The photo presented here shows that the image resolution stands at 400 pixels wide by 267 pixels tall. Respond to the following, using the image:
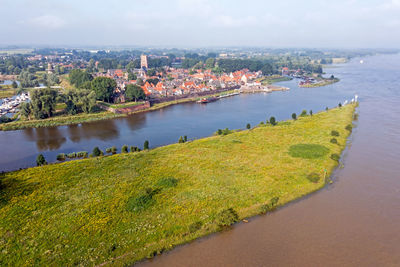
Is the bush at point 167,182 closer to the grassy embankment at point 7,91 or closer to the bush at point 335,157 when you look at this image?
the bush at point 335,157

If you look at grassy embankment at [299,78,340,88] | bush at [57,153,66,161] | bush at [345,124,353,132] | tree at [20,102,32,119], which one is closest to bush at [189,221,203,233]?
bush at [57,153,66,161]

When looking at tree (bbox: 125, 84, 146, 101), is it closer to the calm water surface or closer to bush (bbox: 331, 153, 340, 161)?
the calm water surface

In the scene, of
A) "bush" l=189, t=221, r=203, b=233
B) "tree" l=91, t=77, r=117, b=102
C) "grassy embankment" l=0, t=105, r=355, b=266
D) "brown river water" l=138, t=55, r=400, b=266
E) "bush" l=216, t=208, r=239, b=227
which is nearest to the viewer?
"brown river water" l=138, t=55, r=400, b=266

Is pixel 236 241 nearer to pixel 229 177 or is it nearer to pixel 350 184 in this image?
pixel 229 177

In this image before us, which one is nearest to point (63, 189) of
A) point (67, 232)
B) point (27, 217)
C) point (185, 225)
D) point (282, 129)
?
point (27, 217)

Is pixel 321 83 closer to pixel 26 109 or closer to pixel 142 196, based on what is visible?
pixel 26 109

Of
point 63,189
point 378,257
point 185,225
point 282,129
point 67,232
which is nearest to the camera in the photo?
point 378,257
